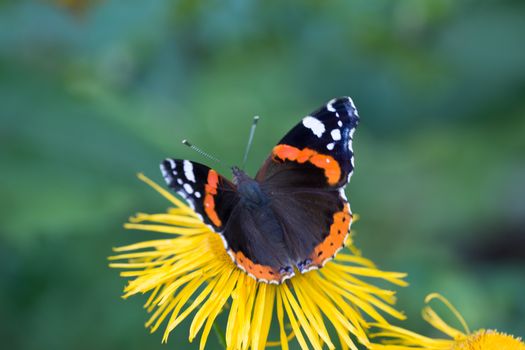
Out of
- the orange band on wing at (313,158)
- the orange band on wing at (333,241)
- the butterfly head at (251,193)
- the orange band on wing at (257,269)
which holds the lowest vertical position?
the orange band on wing at (257,269)

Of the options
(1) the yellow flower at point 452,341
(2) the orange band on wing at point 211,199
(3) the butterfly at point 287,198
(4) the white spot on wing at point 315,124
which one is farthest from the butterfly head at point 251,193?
(1) the yellow flower at point 452,341

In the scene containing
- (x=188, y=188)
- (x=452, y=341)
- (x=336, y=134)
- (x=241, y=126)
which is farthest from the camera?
(x=241, y=126)

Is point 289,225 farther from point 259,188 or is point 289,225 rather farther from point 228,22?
point 228,22

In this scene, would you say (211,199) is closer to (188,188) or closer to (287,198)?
(188,188)

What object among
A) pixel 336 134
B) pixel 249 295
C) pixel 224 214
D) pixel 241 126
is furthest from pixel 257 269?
pixel 241 126

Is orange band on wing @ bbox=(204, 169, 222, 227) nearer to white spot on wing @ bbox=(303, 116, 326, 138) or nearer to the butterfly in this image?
the butterfly

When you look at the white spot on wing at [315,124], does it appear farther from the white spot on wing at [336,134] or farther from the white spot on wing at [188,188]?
the white spot on wing at [188,188]

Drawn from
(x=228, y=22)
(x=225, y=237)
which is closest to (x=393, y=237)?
(x=228, y=22)
